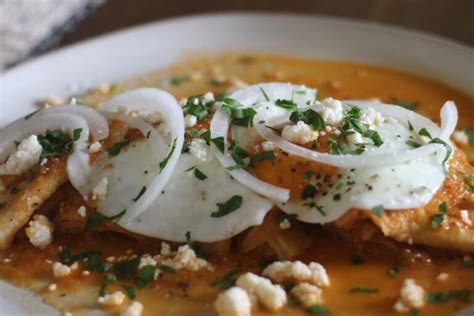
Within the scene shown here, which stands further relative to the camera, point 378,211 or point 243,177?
point 243,177

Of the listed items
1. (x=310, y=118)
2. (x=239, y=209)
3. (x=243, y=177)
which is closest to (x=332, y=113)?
(x=310, y=118)

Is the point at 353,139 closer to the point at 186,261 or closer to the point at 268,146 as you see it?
the point at 268,146

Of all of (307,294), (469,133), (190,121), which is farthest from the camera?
(469,133)

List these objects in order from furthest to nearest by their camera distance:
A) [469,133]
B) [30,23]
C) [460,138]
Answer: [30,23] → [469,133] → [460,138]

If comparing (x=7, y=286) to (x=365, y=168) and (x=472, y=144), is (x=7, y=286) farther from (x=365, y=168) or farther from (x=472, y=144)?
(x=472, y=144)

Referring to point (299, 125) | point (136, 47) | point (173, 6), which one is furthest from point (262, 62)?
point (299, 125)

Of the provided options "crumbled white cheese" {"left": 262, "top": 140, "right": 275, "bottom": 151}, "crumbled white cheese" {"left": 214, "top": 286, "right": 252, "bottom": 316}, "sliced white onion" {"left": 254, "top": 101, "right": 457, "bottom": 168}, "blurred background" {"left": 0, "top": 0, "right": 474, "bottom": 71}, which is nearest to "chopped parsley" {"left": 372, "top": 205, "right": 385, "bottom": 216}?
"sliced white onion" {"left": 254, "top": 101, "right": 457, "bottom": 168}

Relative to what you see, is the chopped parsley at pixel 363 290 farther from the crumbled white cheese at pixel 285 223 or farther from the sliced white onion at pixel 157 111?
the sliced white onion at pixel 157 111
